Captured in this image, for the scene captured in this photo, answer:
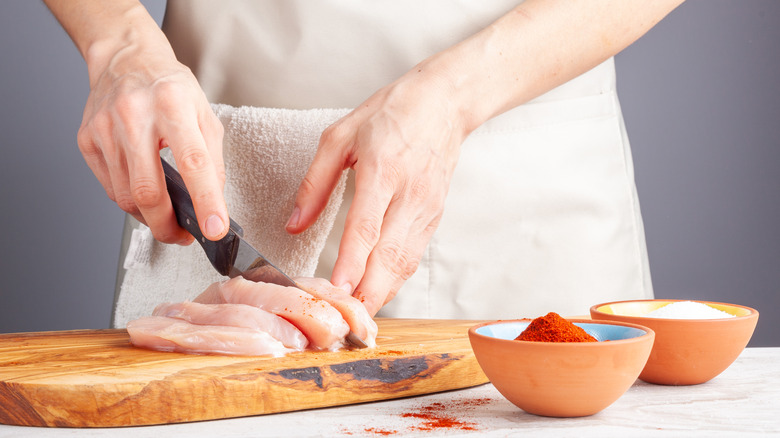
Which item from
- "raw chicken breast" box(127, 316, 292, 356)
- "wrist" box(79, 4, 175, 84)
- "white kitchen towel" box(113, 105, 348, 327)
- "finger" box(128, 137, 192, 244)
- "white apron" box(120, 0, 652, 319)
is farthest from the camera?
"white apron" box(120, 0, 652, 319)

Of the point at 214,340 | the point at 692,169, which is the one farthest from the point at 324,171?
the point at 692,169

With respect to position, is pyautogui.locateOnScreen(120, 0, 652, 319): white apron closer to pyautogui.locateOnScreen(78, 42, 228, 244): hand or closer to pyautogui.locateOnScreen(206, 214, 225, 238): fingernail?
pyautogui.locateOnScreen(78, 42, 228, 244): hand

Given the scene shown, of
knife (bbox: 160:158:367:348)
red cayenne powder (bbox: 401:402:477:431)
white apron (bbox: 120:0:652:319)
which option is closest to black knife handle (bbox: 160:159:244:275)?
knife (bbox: 160:158:367:348)

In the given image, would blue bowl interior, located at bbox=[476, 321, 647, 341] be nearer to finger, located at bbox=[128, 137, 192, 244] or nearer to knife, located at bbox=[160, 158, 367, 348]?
knife, located at bbox=[160, 158, 367, 348]

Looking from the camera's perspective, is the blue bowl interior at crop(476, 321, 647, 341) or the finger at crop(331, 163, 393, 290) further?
the finger at crop(331, 163, 393, 290)

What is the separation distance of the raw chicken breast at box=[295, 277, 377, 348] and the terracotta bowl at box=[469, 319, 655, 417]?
11.3 inches

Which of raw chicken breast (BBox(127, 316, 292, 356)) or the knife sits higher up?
the knife

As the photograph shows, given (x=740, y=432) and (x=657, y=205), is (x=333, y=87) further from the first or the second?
(x=657, y=205)

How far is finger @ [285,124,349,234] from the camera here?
126cm

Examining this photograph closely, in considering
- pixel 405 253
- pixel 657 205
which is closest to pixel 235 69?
pixel 405 253

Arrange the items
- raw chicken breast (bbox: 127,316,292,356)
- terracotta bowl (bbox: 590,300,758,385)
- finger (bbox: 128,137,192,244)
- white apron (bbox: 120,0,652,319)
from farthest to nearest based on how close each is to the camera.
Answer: white apron (bbox: 120,0,652,319), finger (bbox: 128,137,192,244), raw chicken breast (bbox: 127,316,292,356), terracotta bowl (bbox: 590,300,758,385)

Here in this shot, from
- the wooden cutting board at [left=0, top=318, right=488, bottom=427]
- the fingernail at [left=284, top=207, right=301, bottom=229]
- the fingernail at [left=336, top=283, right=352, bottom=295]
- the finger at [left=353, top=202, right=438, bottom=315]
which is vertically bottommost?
the wooden cutting board at [left=0, top=318, right=488, bottom=427]

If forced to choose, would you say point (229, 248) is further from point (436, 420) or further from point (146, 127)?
point (436, 420)

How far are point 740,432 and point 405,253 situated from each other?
0.62 metres
